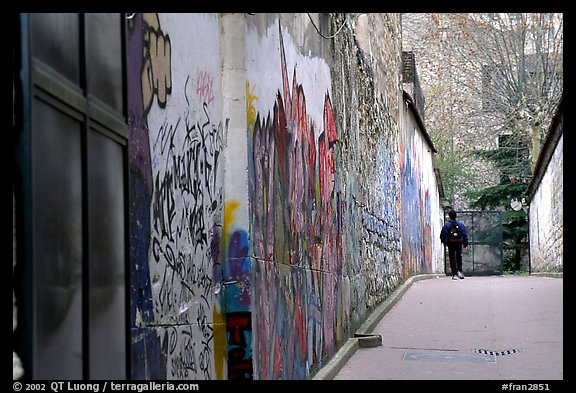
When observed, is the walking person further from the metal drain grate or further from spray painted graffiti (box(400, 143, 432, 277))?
the metal drain grate

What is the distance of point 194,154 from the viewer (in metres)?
5.01

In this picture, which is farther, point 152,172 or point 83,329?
point 152,172

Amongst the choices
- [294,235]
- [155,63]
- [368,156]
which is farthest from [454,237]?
[155,63]

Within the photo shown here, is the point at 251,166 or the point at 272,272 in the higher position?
the point at 251,166

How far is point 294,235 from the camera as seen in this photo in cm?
748

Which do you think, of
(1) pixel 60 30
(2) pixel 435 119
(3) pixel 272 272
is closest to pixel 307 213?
(3) pixel 272 272

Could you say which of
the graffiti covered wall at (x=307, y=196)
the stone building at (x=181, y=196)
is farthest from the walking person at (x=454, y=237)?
the stone building at (x=181, y=196)

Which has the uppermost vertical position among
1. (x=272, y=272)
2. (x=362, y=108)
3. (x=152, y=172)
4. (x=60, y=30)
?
(x=362, y=108)

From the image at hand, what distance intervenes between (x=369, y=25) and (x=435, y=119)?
85.4ft

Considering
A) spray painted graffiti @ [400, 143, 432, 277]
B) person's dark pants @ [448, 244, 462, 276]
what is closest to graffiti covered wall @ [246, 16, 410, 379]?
spray painted graffiti @ [400, 143, 432, 277]

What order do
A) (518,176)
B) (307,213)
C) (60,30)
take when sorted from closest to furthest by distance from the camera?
1. (60,30)
2. (307,213)
3. (518,176)

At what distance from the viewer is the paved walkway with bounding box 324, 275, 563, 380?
8.57 m

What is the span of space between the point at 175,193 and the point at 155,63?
0.66 metres

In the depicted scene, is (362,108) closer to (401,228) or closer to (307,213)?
(307,213)
